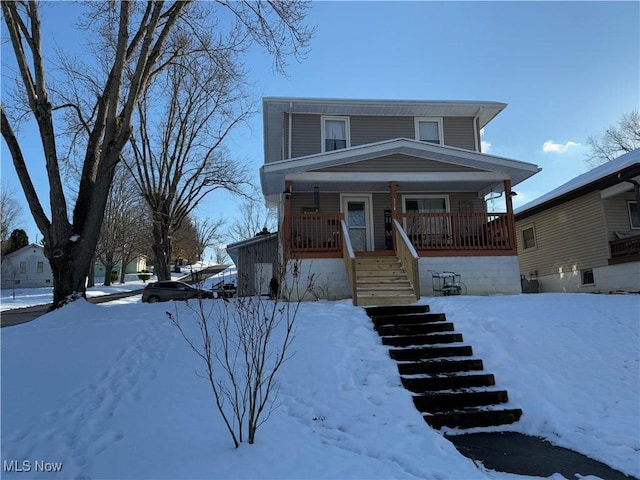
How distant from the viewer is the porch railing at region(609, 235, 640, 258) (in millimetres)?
12452

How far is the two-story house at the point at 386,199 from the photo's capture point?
11.1 meters

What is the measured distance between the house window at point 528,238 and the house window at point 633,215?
403 cm

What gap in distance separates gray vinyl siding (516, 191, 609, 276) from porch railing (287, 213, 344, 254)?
30.3 feet

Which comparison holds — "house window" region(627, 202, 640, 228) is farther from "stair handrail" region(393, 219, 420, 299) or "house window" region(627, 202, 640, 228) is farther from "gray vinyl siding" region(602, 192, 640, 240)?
"stair handrail" region(393, 219, 420, 299)

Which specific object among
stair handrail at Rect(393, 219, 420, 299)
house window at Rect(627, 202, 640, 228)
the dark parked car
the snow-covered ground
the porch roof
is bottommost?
the snow-covered ground

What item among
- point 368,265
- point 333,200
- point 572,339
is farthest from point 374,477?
point 333,200

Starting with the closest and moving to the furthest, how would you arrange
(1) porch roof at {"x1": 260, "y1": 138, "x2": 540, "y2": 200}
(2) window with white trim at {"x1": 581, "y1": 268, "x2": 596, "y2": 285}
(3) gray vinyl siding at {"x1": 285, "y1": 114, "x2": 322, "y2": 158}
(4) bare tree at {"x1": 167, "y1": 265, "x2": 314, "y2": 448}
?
(4) bare tree at {"x1": 167, "y1": 265, "x2": 314, "y2": 448} → (1) porch roof at {"x1": 260, "y1": 138, "x2": 540, "y2": 200} → (2) window with white trim at {"x1": 581, "y1": 268, "x2": 596, "y2": 285} → (3) gray vinyl siding at {"x1": 285, "y1": 114, "x2": 322, "y2": 158}

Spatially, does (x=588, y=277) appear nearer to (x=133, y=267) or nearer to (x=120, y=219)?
(x=120, y=219)

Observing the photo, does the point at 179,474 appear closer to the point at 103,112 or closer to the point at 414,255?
the point at 414,255

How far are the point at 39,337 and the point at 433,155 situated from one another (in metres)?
10.5

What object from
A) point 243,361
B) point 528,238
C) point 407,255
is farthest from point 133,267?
point 243,361

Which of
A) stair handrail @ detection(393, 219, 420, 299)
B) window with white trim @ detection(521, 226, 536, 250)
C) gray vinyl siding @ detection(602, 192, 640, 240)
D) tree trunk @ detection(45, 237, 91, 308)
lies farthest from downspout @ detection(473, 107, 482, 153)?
tree trunk @ detection(45, 237, 91, 308)

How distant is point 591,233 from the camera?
14.4 metres

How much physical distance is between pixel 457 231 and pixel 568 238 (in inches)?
250
